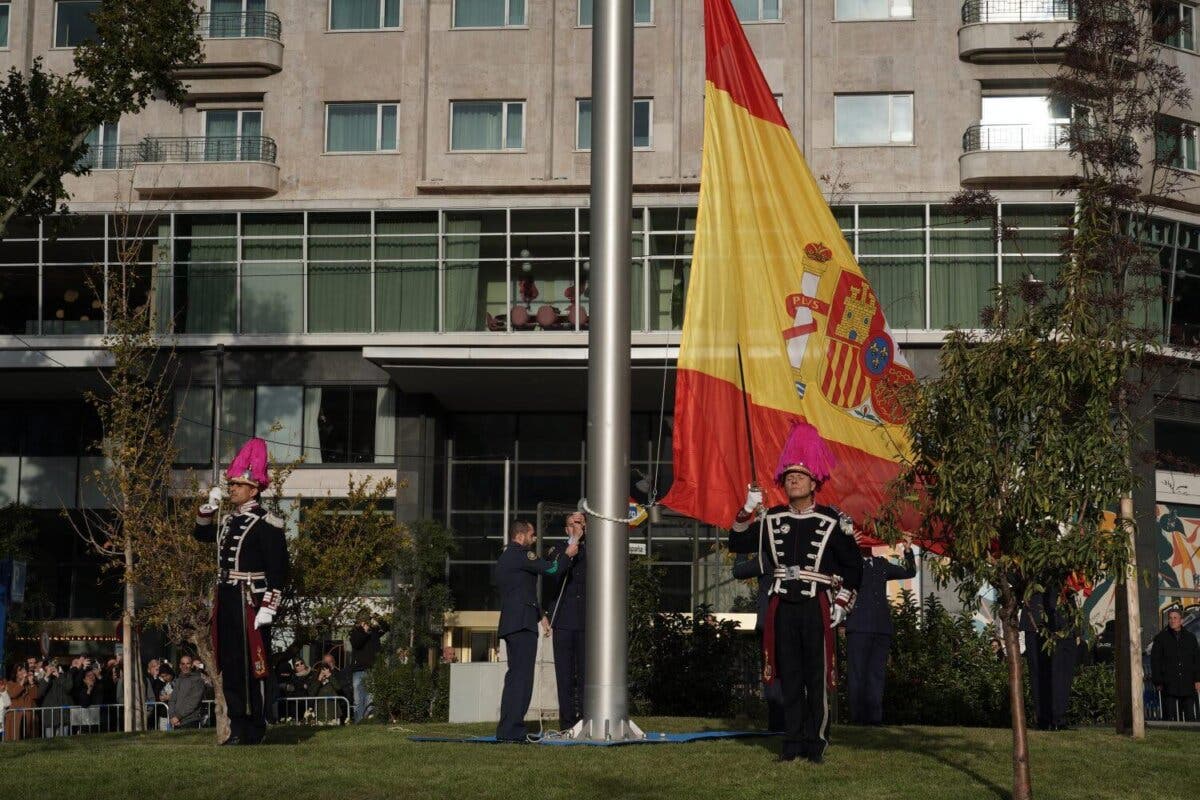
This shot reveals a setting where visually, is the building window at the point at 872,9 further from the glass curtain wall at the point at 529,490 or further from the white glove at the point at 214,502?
the white glove at the point at 214,502

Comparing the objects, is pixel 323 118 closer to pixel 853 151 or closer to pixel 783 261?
pixel 853 151

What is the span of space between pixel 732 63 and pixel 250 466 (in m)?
7.02

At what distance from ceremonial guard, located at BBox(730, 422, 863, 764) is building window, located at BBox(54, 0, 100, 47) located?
38914mm

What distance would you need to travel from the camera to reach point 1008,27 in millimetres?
44219

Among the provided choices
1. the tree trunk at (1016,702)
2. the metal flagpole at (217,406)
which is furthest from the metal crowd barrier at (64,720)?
the tree trunk at (1016,702)

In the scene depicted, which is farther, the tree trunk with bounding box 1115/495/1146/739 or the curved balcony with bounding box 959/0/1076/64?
the curved balcony with bounding box 959/0/1076/64

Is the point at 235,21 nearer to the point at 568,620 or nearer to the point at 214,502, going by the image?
the point at 568,620

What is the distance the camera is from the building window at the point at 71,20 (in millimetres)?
47469

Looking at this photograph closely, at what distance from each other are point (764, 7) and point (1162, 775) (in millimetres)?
34972

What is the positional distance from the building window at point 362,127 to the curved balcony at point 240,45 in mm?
2010

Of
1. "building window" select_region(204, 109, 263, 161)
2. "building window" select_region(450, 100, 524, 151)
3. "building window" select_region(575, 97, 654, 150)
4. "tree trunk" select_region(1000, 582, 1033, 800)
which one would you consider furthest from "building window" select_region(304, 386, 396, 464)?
"tree trunk" select_region(1000, 582, 1033, 800)

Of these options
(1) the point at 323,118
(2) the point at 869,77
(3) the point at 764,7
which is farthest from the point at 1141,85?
(1) the point at 323,118

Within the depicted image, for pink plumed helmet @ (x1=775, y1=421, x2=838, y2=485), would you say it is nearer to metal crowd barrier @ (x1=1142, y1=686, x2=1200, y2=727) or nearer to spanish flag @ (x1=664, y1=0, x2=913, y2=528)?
spanish flag @ (x1=664, y1=0, x2=913, y2=528)

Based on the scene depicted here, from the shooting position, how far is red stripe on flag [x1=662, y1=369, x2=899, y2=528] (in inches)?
634
